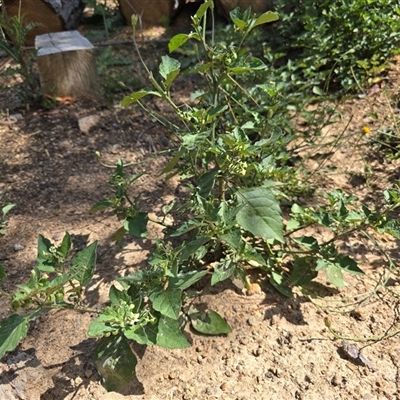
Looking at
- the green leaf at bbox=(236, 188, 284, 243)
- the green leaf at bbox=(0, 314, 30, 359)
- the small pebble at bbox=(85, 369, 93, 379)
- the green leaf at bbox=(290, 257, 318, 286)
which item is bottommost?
the small pebble at bbox=(85, 369, 93, 379)

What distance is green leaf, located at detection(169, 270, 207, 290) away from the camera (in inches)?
58.9

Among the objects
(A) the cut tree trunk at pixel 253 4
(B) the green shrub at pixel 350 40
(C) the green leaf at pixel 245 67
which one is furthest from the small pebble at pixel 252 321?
(A) the cut tree trunk at pixel 253 4

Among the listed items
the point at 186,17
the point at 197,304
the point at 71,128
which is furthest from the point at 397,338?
the point at 186,17

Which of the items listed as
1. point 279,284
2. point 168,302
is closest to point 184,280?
point 168,302

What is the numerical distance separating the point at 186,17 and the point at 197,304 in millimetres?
3609

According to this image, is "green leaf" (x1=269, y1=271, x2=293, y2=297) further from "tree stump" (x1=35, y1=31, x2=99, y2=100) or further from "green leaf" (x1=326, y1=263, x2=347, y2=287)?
"tree stump" (x1=35, y1=31, x2=99, y2=100)

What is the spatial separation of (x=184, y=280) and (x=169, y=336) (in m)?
0.19

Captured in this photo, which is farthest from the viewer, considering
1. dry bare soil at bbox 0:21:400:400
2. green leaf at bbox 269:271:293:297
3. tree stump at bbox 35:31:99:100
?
tree stump at bbox 35:31:99:100

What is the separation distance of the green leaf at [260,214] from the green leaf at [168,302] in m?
0.31

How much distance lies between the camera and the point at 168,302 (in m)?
1.42

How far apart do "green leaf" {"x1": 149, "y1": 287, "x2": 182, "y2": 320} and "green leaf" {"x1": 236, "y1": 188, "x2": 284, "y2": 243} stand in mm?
306

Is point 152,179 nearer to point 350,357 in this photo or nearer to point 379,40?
point 350,357

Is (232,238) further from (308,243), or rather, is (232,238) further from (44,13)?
(44,13)

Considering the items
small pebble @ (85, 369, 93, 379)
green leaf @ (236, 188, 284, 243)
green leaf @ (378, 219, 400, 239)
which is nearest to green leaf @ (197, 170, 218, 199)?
green leaf @ (236, 188, 284, 243)
